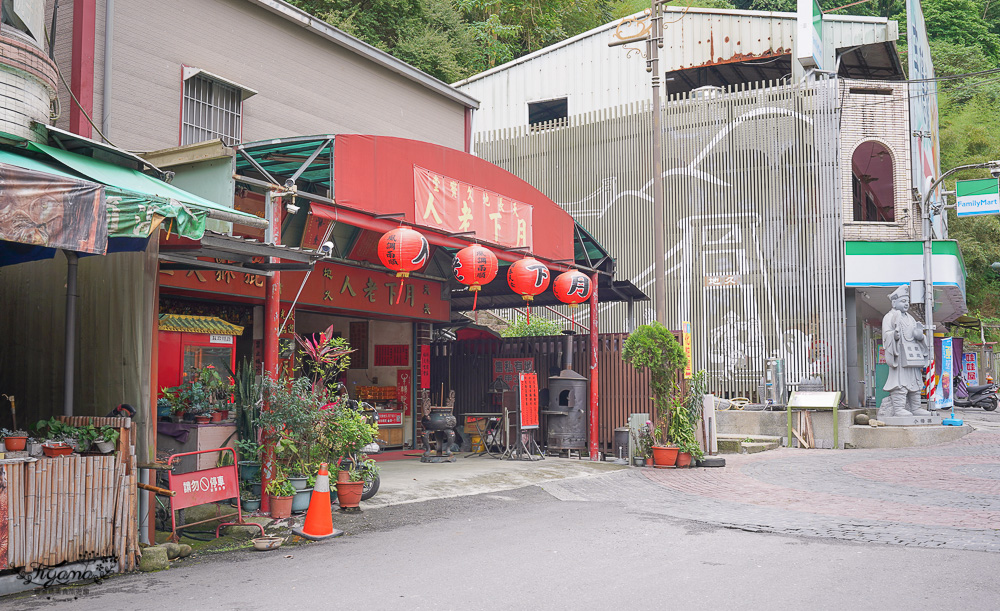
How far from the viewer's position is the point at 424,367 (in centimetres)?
1781

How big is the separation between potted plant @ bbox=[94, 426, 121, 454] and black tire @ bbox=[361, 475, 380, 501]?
4065 millimetres

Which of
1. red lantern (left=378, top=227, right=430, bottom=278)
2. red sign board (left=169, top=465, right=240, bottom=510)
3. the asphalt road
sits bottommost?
the asphalt road

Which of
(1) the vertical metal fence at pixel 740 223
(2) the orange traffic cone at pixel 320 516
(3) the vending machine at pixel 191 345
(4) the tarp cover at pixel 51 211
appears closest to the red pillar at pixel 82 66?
(3) the vending machine at pixel 191 345

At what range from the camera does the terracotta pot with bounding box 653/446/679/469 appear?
49.5ft

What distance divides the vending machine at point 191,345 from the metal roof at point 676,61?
16.5m

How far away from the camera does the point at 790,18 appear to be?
25.6m

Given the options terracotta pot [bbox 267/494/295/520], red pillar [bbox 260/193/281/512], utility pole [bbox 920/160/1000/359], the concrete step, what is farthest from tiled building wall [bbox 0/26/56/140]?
utility pole [bbox 920/160/1000/359]

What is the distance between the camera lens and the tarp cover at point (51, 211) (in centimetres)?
603

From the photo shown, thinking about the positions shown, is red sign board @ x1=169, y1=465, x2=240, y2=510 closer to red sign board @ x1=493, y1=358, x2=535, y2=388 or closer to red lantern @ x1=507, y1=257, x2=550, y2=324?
red lantern @ x1=507, y1=257, x2=550, y2=324

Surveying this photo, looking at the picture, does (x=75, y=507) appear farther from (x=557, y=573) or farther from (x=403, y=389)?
(x=403, y=389)

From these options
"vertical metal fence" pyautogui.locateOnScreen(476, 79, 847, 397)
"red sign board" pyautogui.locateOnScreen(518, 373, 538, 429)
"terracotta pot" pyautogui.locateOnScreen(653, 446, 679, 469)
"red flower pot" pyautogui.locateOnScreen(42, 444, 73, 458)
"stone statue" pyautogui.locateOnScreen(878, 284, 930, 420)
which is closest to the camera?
"red flower pot" pyautogui.locateOnScreen(42, 444, 73, 458)

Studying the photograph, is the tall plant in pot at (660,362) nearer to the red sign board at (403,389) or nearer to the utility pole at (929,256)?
the red sign board at (403,389)

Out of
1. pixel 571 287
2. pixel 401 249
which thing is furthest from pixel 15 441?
pixel 571 287

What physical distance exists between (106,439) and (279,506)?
265cm
